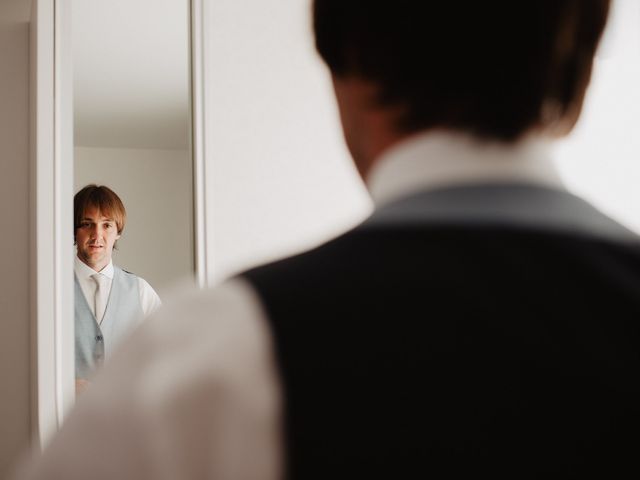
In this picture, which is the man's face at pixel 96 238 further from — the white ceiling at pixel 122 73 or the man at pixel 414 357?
the man at pixel 414 357

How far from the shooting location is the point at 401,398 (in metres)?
0.31

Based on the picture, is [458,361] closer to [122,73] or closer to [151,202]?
[151,202]

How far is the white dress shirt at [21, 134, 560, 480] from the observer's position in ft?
0.99

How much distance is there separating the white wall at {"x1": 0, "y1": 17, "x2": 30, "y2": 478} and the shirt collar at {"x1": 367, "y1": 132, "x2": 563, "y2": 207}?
73.0 inches

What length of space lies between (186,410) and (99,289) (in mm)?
1542

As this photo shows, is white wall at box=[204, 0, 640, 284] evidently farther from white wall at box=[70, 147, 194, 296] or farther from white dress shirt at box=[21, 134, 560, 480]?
white dress shirt at box=[21, 134, 560, 480]

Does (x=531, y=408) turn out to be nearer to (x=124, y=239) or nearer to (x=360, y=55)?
(x=360, y=55)

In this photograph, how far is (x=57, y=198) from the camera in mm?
1734

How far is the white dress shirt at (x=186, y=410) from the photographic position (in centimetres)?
30

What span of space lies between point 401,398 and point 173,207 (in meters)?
1.49

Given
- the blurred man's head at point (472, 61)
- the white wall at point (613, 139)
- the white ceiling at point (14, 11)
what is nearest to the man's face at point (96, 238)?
the white ceiling at point (14, 11)

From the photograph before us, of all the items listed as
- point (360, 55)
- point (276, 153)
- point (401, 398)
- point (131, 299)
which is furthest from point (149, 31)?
point (401, 398)

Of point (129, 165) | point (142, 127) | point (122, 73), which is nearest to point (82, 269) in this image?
point (129, 165)

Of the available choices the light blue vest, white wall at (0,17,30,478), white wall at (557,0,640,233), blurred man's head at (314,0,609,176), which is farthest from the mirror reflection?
blurred man's head at (314,0,609,176)
